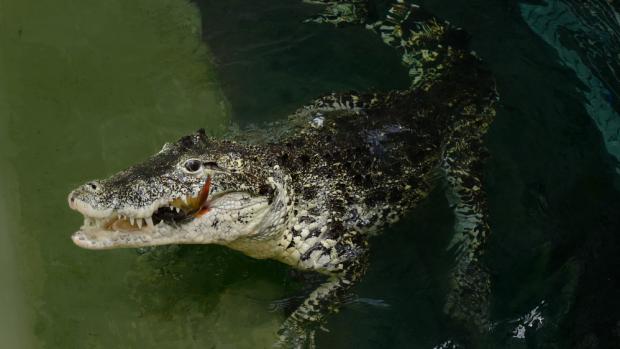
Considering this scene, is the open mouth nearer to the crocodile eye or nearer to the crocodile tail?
the crocodile eye

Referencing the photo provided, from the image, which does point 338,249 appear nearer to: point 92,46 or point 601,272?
point 601,272

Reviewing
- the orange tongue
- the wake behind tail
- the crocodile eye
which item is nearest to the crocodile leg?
the orange tongue

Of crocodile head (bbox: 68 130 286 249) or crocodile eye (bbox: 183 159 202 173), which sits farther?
crocodile eye (bbox: 183 159 202 173)

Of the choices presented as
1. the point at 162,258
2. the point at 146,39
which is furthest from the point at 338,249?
the point at 146,39

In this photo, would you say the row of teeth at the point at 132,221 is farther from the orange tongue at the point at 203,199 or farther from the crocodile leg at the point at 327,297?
the crocodile leg at the point at 327,297

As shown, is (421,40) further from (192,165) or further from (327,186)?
(192,165)

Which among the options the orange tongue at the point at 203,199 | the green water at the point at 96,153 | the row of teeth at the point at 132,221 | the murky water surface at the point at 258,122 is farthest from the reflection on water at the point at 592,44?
the row of teeth at the point at 132,221
